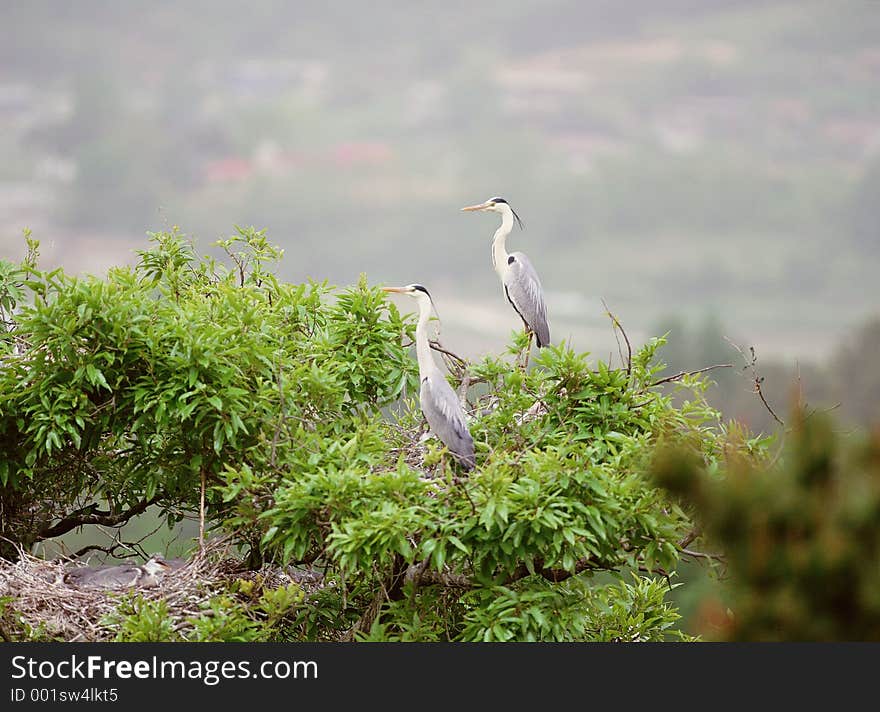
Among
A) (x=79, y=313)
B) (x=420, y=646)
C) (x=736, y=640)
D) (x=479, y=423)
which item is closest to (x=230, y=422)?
(x=79, y=313)

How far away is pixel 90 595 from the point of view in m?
6.75

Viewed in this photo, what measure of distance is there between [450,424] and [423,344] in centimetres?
71

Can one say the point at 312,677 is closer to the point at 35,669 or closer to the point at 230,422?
the point at 35,669

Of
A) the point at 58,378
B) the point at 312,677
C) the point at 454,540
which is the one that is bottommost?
the point at 312,677

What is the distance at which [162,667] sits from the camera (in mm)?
5469

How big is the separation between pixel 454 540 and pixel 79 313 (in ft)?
9.25

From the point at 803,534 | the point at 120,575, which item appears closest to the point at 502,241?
the point at 120,575

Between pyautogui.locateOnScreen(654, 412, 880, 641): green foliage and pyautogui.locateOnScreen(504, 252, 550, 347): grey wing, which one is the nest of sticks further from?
pyautogui.locateOnScreen(654, 412, 880, 641): green foliage

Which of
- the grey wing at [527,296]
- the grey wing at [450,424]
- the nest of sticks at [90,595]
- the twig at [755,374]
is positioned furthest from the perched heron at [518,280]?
the nest of sticks at [90,595]

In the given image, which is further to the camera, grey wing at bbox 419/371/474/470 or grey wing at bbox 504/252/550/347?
grey wing at bbox 504/252/550/347

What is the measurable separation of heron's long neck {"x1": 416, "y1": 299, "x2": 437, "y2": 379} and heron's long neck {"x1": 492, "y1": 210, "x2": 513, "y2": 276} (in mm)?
1838

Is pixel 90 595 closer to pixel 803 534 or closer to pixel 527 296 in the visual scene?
pixel 527 296

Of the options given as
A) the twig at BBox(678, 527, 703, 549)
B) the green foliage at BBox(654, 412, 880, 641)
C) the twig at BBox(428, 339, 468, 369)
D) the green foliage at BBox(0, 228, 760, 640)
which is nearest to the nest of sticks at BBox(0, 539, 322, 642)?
the green foliage at BBox(0, 228, 760, 640)

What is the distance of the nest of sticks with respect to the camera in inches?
253
